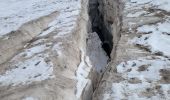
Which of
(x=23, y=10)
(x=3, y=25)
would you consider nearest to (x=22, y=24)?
(x=3, y=25)

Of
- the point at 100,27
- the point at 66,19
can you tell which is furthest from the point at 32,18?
the point at 100,27

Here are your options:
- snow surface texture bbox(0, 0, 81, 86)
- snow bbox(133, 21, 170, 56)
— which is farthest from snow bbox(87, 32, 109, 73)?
snow bbox(133, 21, 170, 56)

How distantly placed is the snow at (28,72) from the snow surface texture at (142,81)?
4.11 ft

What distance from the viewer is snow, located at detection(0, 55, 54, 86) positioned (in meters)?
6.12

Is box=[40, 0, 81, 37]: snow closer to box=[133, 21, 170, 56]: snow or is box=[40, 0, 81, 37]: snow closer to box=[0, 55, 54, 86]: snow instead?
box=[0, 55, 54, 86]: snow

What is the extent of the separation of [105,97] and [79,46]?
291 cm

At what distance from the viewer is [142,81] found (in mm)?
5465

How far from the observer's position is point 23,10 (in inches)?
436

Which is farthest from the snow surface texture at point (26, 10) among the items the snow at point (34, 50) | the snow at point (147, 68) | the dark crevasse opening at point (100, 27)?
the snow at point (147, 68)

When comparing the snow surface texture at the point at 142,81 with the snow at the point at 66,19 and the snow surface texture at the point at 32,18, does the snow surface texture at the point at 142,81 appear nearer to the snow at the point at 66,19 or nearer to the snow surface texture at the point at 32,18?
the snow surface texture at the point at 32,18

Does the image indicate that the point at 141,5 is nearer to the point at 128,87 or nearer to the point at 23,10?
the point at 23,10

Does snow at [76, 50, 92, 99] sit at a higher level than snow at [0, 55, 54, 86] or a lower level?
lower

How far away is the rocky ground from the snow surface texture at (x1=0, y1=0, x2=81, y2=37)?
85.2 inches

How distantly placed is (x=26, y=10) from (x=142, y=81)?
6.34m
